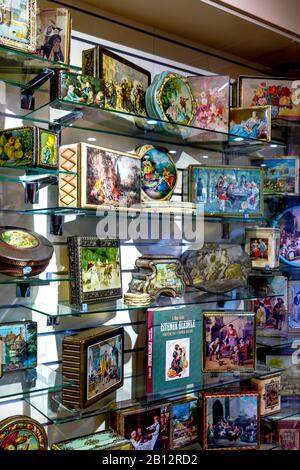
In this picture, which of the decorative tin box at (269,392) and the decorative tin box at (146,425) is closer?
the decorative tin box at (146,425)

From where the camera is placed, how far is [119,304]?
6.31ft

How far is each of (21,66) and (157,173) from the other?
2.53ft

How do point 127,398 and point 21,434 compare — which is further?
point 127,398

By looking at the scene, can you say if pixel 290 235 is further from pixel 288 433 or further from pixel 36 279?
pixel 36 279

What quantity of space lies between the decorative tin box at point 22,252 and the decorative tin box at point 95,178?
0.20 metres

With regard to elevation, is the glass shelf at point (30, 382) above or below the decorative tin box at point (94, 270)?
below

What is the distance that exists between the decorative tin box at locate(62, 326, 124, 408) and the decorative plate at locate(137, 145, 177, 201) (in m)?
0.65

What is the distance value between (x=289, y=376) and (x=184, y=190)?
114cm

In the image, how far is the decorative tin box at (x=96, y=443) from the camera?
175cm

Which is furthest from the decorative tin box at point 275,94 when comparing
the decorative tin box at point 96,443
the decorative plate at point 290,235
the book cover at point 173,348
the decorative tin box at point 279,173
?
the decorative tin box at point 96,443

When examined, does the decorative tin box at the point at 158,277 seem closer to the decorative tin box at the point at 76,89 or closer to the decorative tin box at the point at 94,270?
the decorative tin box at the point at 94,270

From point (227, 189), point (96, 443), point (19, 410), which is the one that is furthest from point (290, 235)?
point (19, 410)

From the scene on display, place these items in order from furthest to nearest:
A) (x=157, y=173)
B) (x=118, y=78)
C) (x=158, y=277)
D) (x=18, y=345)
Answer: (x=157, y=173)
(x=158, y=277)
(x=118, y=78)
(x=18, y=345)

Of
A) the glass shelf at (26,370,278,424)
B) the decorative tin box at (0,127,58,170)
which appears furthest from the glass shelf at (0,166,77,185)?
the glass shelf at (26,370,278,424)
